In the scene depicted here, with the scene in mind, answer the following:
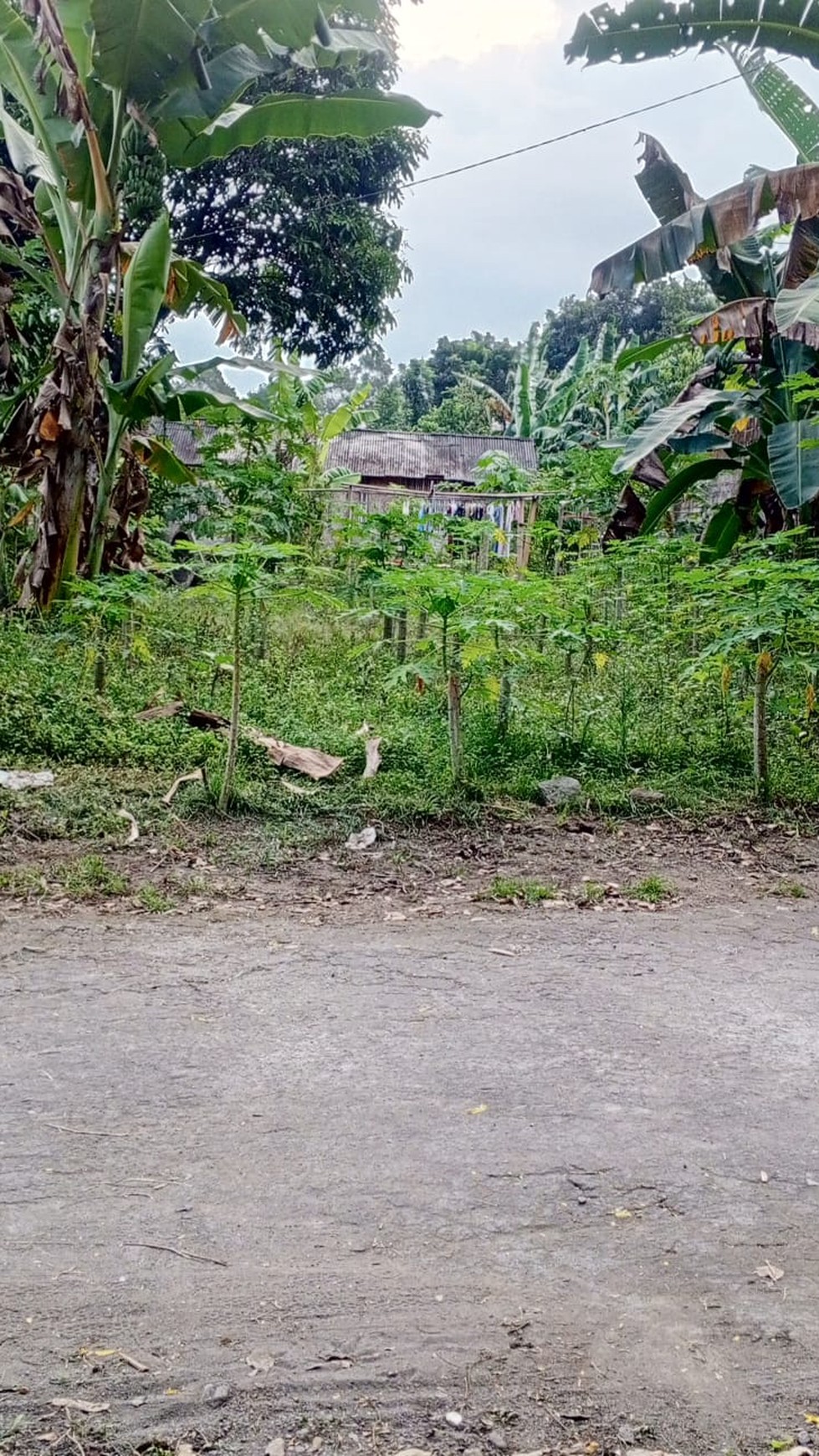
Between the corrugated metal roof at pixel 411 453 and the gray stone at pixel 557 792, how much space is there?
17.4 m

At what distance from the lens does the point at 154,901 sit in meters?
3.73

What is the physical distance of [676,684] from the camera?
6355 millimetres

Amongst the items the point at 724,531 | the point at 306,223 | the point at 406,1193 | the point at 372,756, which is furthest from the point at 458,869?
the point at 306,223

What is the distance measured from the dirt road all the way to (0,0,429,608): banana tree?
4274 millimetres

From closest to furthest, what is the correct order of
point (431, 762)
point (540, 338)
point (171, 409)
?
1. point (431, 762)
2. point (171, 409)
3. point (540, 338)

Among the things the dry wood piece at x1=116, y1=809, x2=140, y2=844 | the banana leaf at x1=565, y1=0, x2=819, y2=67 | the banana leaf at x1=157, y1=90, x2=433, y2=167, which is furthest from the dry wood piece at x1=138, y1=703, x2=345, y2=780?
the banana leaf at x1=565, y1=0, x2=819, y2=67

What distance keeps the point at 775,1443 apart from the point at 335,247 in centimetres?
1599

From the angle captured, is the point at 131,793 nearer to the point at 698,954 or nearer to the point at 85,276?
the point at 698,954

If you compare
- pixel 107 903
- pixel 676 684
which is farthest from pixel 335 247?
pixel 107 903

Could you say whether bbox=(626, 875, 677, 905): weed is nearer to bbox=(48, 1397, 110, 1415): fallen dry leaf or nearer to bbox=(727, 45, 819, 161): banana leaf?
bbox=(48, 1397, 110, 1415): fallen dry leaf

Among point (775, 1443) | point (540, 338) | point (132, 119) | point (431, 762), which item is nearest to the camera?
point (775, 1443)

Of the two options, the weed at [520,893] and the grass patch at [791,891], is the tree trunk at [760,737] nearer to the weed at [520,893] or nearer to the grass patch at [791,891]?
the grass patch at [791,891]

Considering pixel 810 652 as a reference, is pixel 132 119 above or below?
above

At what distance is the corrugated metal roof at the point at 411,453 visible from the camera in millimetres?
22016
